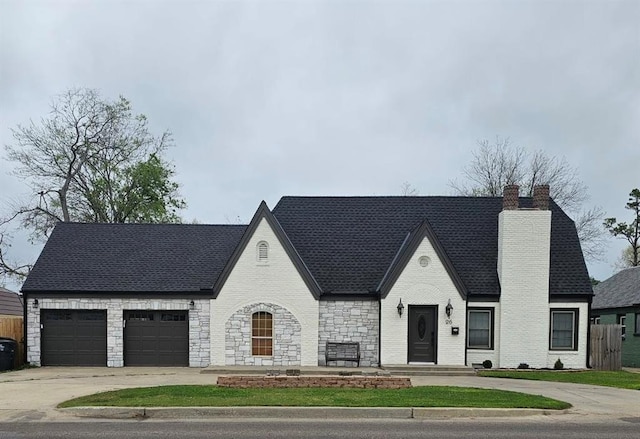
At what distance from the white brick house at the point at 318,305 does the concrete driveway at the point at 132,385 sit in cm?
155

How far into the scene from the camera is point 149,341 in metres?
20.6

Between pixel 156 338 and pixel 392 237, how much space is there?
10495mm

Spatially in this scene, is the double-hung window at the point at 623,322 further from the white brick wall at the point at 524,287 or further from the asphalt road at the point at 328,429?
the asphalt road at the point at 328,429

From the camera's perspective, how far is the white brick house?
2006cm

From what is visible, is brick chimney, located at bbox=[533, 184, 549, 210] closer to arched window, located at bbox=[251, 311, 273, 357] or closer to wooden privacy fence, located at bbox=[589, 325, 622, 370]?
wooden privacy fence, located at bbox=[589, 325, 622, 370]

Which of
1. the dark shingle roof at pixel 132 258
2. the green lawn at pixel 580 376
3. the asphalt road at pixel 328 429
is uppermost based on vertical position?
the dark shingle roof at pixel 132 258

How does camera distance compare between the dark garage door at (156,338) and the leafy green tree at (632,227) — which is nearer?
the dark garage door at (156,338)

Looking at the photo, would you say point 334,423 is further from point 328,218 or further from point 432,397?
point 328,218

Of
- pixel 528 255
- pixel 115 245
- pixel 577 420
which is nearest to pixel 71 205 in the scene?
pixel 115 245

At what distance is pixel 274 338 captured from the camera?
2008 cm

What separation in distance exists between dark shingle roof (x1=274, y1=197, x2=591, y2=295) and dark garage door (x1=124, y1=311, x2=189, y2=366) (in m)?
5.72

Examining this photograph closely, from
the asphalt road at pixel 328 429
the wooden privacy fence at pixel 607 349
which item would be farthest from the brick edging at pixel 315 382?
the wooden privacy fence at pixel 607 349

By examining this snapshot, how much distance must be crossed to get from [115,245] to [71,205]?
16.1m

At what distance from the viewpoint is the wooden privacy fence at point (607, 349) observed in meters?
21.7
